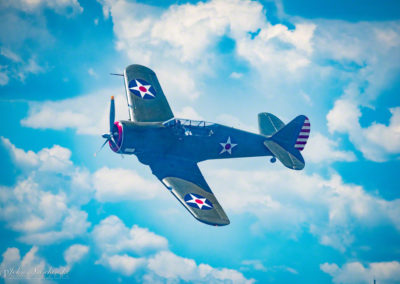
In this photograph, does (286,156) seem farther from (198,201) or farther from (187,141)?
(198,201)

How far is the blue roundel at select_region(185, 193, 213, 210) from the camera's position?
1861cm

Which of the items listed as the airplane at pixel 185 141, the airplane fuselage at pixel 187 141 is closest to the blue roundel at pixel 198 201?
the airplane at pixel 185 141

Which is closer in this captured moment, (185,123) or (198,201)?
(198,201)

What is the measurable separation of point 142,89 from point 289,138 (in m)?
11.9

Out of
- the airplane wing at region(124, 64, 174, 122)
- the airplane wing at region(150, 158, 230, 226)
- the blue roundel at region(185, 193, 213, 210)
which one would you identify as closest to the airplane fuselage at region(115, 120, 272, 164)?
the airplane wing at region(150, 158, 230, 226)

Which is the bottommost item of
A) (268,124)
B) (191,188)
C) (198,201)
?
(198,201)

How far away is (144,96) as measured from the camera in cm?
2450

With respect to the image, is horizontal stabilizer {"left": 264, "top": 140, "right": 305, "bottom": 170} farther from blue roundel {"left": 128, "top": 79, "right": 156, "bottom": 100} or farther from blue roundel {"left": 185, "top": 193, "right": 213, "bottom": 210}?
blue roundel {"left": 128, "top": 79, "right": 156, "bottom": 100}

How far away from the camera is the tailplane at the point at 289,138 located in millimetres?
24859

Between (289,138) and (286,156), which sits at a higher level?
(289,138)

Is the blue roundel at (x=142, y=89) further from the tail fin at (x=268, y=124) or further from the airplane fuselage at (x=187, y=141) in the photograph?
the tail fin at (x=268, y=124)

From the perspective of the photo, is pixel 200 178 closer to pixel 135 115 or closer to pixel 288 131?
pixel 135 115

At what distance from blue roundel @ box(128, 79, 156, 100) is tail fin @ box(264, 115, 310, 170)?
31.0ft

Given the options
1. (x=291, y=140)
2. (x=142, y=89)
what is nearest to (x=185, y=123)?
(x=142, y=89)
